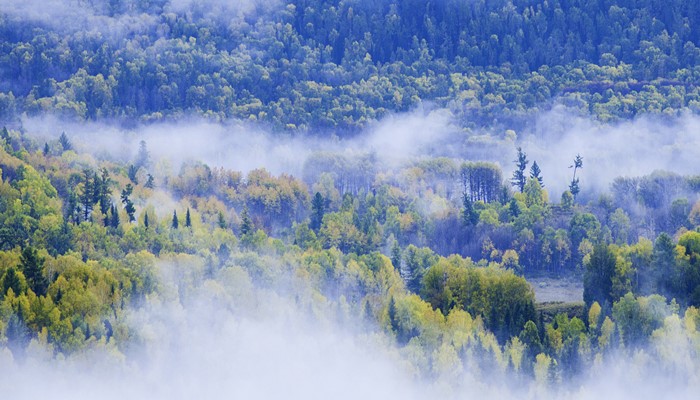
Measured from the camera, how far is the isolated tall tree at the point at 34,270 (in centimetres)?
16938

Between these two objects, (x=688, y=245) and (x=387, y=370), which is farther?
(x=688, y=245)

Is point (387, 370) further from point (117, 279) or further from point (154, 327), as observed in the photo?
point (117, 279)

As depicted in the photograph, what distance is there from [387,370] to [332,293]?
90.8 ft

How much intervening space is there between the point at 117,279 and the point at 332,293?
24.0 metres

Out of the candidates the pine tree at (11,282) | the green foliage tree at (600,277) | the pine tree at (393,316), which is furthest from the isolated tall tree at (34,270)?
the green foliage tree at (600,277)

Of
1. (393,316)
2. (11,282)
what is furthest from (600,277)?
(11,282)

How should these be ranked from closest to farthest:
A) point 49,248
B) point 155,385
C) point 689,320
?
1. point 155,385
2. point 689,320
3. point 49,248

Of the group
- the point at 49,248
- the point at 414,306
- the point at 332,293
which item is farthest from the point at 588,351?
the point at 49,248

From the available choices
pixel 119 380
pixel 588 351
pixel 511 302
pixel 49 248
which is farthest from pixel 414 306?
pixel 49 248

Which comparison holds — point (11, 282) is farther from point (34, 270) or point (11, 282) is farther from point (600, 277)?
point (600, 277)

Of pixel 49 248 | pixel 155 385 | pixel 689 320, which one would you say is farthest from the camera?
pixel 49 248

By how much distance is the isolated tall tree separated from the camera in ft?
556

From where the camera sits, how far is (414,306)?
172 metres

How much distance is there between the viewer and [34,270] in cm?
17275
